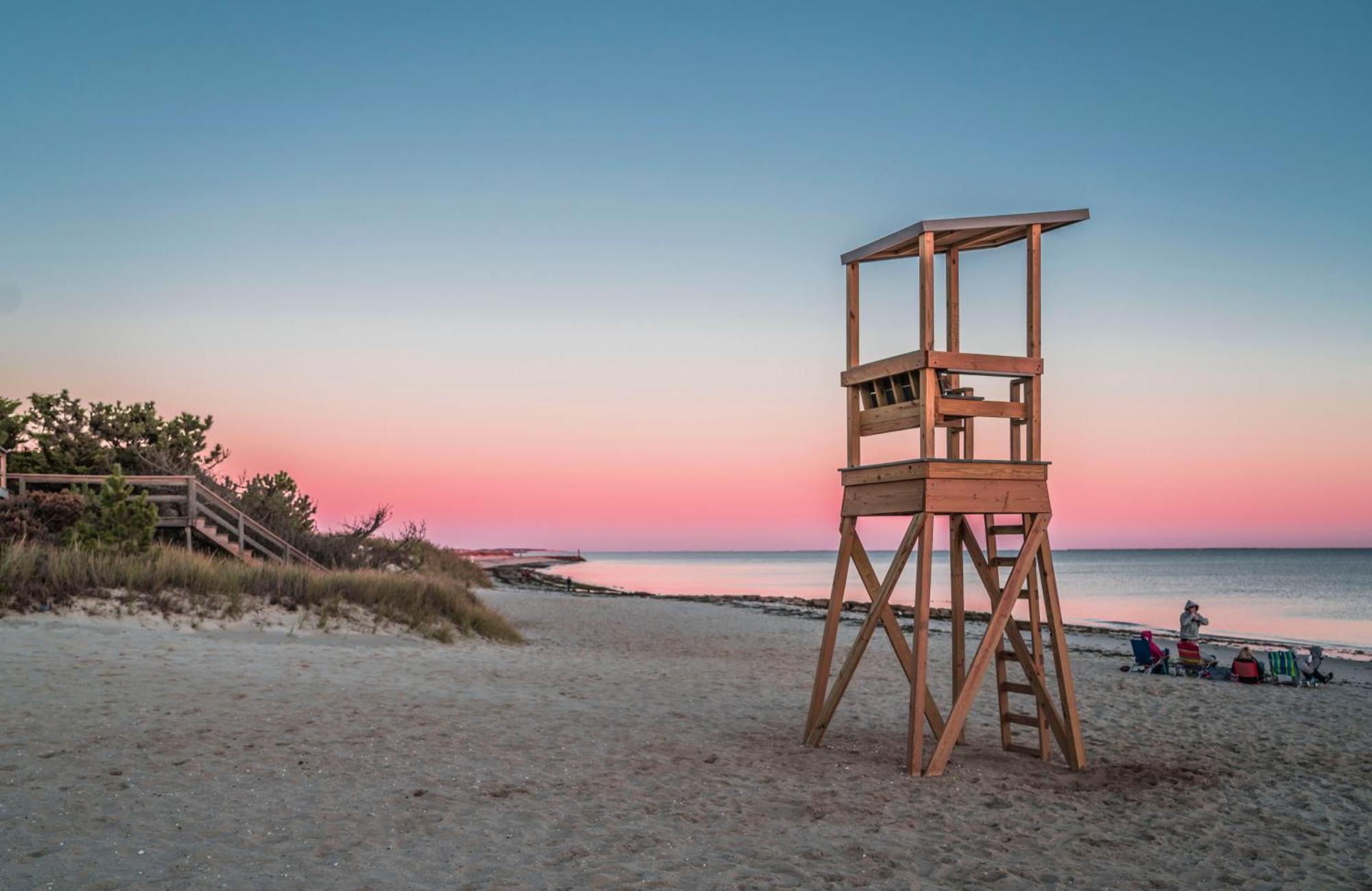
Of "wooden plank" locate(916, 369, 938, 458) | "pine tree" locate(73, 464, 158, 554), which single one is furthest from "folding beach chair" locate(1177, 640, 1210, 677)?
"pine tree" locate(73, 464, 158, 554)

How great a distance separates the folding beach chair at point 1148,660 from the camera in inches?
613

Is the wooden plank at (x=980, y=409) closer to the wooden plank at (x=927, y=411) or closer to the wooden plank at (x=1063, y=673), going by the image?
the wooden plank at (x=927, y=411)

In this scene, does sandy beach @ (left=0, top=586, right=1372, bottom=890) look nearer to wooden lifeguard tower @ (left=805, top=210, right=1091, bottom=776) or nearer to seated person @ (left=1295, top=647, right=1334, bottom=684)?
wooden lifeguard tower @ (left=805, top=210, right=1091, bottom=776)

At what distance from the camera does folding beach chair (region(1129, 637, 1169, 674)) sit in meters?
15.6

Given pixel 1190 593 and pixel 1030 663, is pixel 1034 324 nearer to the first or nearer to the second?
pixel 1030 663

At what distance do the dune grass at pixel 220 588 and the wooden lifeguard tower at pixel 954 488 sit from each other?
8497 millimetres

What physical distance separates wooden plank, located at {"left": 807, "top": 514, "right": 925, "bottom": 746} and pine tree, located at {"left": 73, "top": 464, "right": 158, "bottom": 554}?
40.9 feet

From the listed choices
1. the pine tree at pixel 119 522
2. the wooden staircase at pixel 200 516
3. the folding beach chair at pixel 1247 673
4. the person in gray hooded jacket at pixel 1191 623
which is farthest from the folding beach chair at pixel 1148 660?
the pine tree at pixel 119 522

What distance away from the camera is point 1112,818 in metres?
6.76

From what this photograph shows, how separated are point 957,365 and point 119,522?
14664 millimetres

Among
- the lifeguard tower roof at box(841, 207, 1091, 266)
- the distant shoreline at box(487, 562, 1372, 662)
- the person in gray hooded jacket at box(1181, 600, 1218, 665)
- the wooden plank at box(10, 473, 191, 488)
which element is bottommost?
the distant shoreline at box(487, 562, 1372, 662)

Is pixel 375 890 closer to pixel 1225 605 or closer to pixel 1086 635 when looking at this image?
pixel 1086 635

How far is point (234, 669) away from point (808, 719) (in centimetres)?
605

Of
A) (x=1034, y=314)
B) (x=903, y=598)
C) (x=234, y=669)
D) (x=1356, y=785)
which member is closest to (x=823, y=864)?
(x=1034, y=314)
